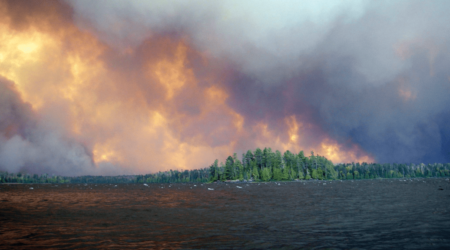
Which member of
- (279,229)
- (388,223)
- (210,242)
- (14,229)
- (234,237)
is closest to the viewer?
(210,242)

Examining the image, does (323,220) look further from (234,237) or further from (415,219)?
(234,237)

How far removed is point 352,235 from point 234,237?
31.3 feet

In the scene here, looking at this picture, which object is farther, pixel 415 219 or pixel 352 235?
pixel 415 219

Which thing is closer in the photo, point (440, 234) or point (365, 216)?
point (440, 234)

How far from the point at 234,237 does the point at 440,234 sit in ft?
54.4

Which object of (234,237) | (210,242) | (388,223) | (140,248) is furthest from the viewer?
(388,223)

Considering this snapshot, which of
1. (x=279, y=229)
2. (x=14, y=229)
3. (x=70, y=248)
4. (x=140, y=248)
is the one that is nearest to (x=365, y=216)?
(x=279, y=229)

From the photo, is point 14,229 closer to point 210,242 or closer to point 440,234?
point 210,242

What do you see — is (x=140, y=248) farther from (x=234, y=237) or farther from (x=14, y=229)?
(x=14, y=229)

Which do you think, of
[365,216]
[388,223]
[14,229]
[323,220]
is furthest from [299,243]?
[14,229]

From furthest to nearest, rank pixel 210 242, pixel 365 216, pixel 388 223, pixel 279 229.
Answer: pixel 365 216
pixel 388 223
pixel 279 229
pixel 210 242

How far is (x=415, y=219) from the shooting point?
1073 inches

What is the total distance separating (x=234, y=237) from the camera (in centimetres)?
2120

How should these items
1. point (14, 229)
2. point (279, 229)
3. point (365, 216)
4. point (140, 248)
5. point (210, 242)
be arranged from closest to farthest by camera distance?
point (140, 248) → point (210, 242) → point (279, 229) → point (14, 229) → point (365, 216)
